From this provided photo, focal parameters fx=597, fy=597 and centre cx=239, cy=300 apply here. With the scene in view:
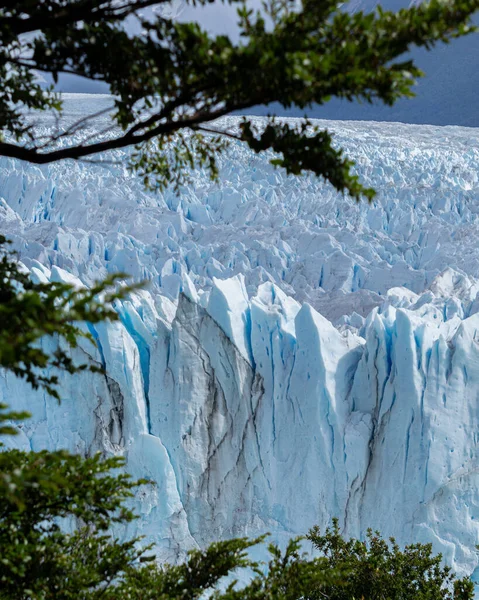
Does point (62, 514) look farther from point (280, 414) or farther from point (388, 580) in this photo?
point (280, 414)

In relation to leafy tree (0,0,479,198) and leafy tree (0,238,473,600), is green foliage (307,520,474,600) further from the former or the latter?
leafy tree (0,0,479,198)

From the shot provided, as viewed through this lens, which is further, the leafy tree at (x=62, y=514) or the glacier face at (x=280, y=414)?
the glacier face at (x=280, y=414)

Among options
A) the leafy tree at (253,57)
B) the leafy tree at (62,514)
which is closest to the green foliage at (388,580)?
the leafy tree at (62,514)

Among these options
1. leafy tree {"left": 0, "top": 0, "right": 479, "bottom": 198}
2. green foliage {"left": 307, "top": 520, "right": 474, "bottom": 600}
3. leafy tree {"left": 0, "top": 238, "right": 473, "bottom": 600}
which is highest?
leafy tree {"left": 0, "top": 0, "right": 479, "bottom": 198}

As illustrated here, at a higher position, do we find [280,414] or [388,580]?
[280,414]

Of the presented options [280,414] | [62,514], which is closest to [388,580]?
[280,414]

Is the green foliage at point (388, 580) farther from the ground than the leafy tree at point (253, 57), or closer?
closer

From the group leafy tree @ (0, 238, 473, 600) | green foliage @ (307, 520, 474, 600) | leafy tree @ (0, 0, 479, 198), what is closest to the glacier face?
green foliage @ (307, 520, 474, 600)

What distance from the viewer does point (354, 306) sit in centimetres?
1377

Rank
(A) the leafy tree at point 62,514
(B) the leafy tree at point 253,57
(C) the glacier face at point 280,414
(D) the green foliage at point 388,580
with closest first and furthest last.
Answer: (A) the leafy tree at point 62,514 < (B) the leafy tree at point 253,57 < (D) the green foliage at point 388,580 < (C) the glacier face at point 280,414

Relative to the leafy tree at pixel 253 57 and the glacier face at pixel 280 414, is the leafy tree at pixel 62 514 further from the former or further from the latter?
the glacier face at pixel 280 414

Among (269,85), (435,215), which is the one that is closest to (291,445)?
(269,85)

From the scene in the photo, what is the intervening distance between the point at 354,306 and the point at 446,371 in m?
4.60

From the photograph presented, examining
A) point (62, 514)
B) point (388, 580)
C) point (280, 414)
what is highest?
point (62, 514)
